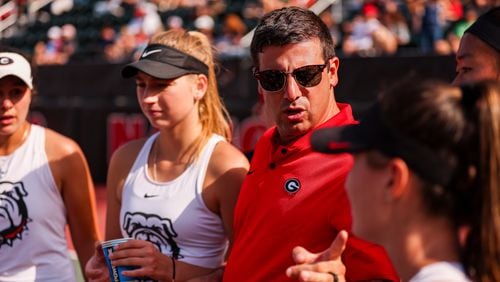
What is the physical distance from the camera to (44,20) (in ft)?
71.7

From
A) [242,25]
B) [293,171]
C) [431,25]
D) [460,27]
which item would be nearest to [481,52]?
[293,171]

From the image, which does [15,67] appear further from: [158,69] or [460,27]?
[460,27]

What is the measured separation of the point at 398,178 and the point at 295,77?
1.31m

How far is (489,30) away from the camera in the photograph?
3186 mm

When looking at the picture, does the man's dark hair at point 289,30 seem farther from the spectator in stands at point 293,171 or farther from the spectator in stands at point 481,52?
the spectator in stands at point 481,52

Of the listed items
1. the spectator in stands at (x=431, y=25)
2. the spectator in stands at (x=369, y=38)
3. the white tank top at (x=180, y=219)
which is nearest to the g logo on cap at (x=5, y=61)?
the white tank top at (x=180, y=219)

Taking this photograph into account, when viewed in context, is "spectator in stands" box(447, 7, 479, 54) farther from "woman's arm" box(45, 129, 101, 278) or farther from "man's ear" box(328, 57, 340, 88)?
"man's ear" box(328, 57, 340, 88)

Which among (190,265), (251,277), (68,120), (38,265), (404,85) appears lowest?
(68,120)

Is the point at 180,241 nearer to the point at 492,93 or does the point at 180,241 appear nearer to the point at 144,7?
the point at 492,93

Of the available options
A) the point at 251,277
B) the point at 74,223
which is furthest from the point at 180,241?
the point at 74,223

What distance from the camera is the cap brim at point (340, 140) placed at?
2023mm

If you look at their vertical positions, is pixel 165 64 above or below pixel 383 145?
below

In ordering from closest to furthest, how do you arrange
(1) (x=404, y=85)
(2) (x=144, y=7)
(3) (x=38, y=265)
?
(1) (x=404, y=85)
(3) (x=38, y=265)
(2) (x=144, y=7)

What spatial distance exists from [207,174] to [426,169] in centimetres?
188
